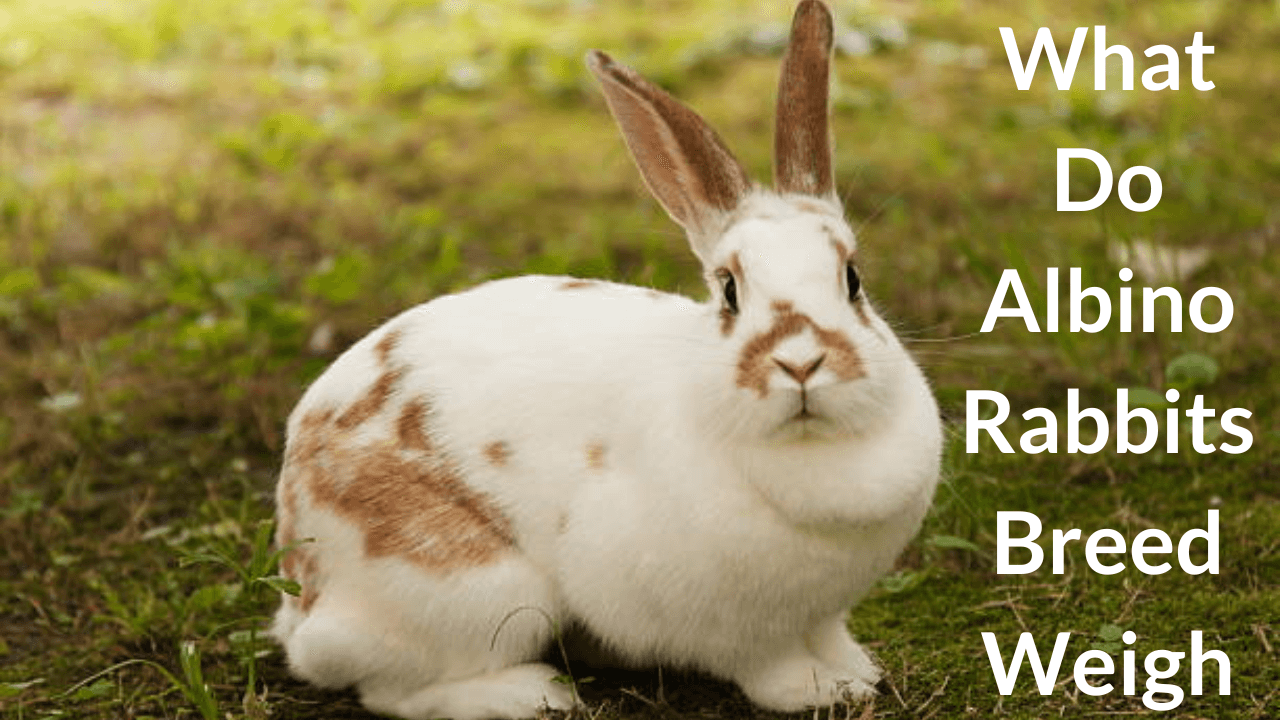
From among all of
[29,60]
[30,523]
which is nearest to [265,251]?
[30,523]

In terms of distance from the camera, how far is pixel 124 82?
800 cm

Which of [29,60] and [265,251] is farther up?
[29,60]

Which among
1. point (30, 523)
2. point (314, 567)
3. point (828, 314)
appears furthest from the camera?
point (30, 523)

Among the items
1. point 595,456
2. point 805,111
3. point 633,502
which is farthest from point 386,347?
point 805,111

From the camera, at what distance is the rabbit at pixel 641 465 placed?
9.60 ft

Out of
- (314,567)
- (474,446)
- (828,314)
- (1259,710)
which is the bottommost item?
(1259,710)

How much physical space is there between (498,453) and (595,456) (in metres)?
0.17

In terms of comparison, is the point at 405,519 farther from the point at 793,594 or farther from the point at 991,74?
the point at 991,74

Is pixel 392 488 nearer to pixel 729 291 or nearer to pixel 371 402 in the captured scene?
pixel 371 402

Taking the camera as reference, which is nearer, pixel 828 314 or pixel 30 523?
pixel 828 314

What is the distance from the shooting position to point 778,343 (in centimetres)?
284

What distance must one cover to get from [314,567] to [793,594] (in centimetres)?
85

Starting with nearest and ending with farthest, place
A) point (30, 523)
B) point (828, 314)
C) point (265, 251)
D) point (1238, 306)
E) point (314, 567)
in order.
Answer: point (828, 314), point (314, 567), point (30, 523), point (1238, 306), point (265, 251)

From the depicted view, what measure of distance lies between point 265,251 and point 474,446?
10.2 feet
